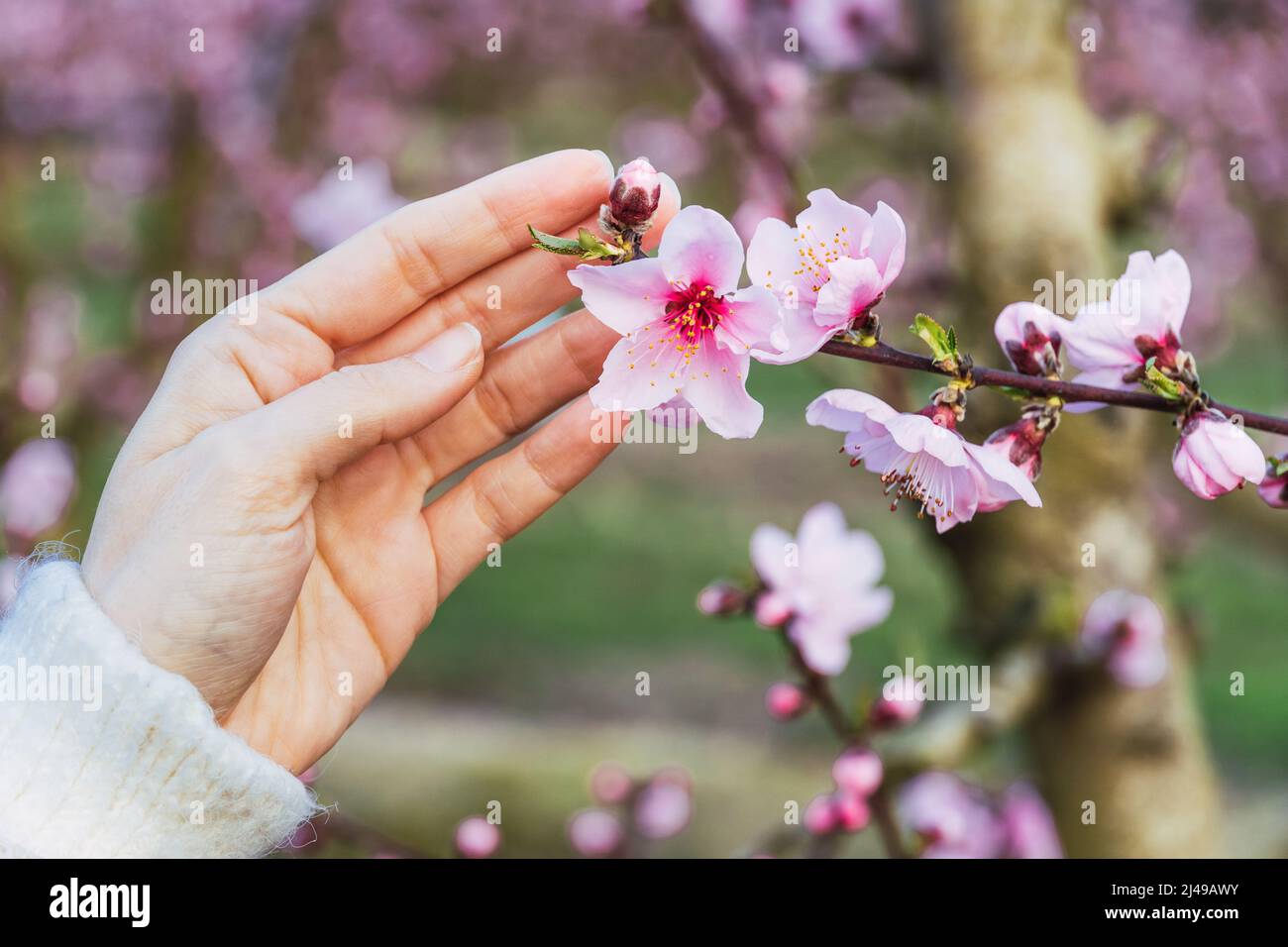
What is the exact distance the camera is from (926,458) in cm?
110

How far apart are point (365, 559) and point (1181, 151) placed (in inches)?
61.0

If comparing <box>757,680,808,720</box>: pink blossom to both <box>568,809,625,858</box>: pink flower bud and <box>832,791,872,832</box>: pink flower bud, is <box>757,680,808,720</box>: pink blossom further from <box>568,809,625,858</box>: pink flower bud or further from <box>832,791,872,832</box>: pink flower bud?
<box>568,809,625,858</box>: pink flower bud

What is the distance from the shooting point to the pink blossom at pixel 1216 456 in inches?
36.0

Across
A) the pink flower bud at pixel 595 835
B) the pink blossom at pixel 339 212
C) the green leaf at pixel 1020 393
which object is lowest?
the pink flower bud at pixel 595 835

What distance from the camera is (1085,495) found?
186cm

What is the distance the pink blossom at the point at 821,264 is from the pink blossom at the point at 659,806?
1.32m

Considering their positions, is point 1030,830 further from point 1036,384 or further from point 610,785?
point 1036,384

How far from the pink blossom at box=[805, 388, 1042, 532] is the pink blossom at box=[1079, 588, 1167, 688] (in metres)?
0.79

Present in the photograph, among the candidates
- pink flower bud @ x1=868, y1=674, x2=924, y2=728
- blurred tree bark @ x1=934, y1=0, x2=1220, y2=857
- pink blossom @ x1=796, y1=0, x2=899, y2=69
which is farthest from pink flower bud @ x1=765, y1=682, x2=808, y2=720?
pink blossom @ x1=796, y1=0, x2=899, y2=69

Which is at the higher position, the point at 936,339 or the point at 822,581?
the point at 936,339

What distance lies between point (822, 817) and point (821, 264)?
93 centimetres

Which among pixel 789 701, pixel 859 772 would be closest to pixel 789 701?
pixel 789 701

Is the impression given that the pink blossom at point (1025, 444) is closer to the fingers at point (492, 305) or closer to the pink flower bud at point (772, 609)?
the pink flower bud at point (772, 609)

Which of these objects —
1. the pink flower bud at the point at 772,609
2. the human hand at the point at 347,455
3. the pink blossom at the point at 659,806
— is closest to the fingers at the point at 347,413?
the human hand at the point at 347,455
